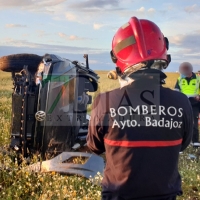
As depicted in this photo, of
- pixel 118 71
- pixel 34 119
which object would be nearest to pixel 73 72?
pixel 34 119

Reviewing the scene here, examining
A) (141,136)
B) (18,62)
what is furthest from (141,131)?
(18,62)

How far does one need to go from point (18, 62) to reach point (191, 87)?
15.6 ft

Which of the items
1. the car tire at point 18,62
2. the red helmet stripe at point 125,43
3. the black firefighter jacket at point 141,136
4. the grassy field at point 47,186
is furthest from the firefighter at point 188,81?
the black firefighter jacket at point 141,136

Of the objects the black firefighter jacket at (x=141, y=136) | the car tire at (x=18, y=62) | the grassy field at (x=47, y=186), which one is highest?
the car tire at (x=18, y=62)

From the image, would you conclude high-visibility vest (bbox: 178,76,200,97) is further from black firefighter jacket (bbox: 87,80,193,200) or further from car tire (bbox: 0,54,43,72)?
black firefighter jacket (bbox: 87,80,193,200)

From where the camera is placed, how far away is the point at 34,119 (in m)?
5.31

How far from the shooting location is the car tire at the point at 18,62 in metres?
5.90

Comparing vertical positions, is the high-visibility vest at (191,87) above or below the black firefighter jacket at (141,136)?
above

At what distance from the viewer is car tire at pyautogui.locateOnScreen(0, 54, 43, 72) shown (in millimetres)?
5902

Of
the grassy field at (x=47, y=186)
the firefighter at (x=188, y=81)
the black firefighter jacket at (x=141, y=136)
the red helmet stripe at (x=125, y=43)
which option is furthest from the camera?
the firefighter at (x=188, y=81)

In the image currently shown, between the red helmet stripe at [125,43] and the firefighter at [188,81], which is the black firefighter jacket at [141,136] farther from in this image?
the firefighter at [188,81]

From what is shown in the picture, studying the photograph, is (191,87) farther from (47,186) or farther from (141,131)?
(141,131)

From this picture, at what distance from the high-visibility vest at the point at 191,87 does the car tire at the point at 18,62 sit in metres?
4.41

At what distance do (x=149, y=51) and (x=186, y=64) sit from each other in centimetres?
684
